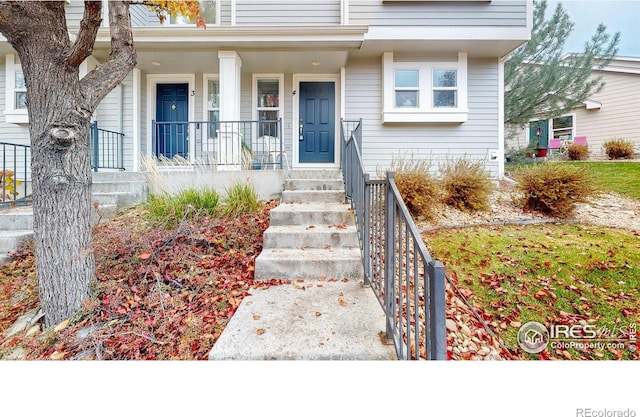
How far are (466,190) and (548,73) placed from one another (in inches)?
232

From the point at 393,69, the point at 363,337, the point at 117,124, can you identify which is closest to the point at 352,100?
the point at 393,69

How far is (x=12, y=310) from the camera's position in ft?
8.18

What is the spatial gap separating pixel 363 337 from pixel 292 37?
517cm

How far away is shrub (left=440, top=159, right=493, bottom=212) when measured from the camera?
4289 millimetres

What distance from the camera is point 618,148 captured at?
8.02 meters

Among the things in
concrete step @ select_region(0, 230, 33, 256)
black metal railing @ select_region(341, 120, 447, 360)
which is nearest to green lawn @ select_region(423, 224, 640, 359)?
black metal railing @ select_region(341, 120, 447, 360)

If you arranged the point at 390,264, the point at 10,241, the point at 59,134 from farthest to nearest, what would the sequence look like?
the point at 10,241 < the point at 59,134 < the point at 390,264

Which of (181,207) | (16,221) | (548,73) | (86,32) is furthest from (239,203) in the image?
(548,73)

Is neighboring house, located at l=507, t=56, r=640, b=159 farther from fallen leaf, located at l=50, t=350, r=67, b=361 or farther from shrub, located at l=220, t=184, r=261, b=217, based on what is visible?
fallen leaf, located at l=50, t=350, r=67, b=361

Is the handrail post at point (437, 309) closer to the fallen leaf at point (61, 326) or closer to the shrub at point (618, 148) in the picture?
the fallen leaf at point (61, 326)

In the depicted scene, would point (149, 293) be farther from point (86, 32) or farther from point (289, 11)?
point (289, 11)

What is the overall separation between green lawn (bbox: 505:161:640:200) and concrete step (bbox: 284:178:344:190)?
139 inches

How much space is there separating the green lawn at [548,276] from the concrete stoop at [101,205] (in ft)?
13.3

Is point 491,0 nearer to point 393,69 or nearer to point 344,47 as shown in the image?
point 393,69
